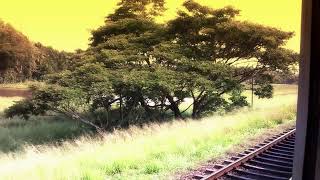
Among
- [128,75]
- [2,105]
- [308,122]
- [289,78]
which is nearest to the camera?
[308,122]

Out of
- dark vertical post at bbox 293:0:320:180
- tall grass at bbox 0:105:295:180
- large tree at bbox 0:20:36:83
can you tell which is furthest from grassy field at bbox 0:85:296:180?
dark vertical post at bbox 293:0:320:180

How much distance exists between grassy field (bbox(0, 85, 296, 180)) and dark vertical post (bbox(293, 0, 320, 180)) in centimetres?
84

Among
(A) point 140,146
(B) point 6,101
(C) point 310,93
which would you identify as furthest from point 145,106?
(C) point 310,93

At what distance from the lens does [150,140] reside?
89.1 inches

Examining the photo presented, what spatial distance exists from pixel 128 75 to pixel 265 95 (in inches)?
33.8

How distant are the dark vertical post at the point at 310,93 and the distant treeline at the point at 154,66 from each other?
85 cm

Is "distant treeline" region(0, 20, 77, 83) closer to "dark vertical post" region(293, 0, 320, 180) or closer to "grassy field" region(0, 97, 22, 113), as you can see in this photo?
"grassy field" region(0, 97, 22, 113)

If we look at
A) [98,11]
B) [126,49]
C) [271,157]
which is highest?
[98,11]

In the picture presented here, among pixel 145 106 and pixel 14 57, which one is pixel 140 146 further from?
pixel 14 57

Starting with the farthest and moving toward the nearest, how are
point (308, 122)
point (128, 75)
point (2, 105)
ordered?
point (128, 75), point (2, 105), point (308, 122)

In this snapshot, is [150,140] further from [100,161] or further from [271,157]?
[271,157]

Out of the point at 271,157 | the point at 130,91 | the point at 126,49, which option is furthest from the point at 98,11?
the point at 271,157

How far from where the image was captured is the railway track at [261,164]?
232cm

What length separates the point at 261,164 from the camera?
97.1 inches
